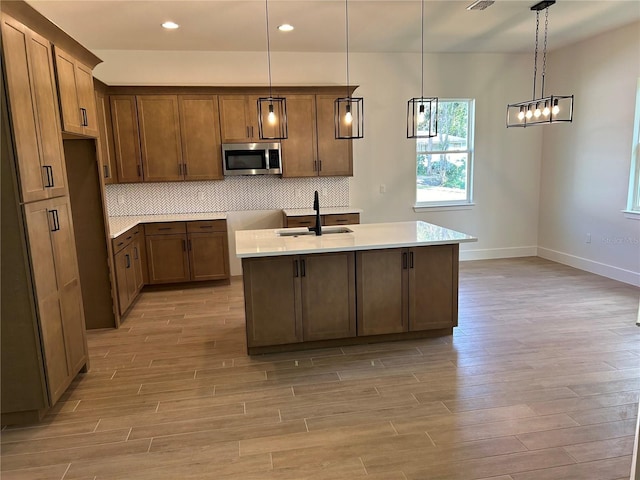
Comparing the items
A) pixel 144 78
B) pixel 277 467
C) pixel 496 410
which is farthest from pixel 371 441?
pixel 144 78

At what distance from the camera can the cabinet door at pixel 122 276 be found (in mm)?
4281

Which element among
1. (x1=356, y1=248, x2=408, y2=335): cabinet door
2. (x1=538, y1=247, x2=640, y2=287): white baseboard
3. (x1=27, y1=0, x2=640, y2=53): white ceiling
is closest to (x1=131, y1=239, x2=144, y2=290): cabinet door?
(x1=27, y1=0, x2=640, y2=53): white ceiling

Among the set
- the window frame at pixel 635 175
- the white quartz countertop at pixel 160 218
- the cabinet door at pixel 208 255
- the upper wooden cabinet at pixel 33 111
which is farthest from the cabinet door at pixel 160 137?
the window frame at pixel 635 175

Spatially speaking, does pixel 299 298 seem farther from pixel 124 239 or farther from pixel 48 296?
pixel 124 239

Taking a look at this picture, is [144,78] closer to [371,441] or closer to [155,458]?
[155,458]

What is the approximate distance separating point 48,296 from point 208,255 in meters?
2.77

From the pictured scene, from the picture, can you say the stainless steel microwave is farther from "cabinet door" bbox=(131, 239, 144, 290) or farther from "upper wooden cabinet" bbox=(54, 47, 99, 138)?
"upper wooden cabinet" bbox=(54, 47, 99, 138)

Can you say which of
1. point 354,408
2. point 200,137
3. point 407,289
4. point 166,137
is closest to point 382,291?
point 407,289

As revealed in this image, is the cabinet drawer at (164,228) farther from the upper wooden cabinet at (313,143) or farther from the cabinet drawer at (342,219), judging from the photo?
the cabinet drawer at (342,219)

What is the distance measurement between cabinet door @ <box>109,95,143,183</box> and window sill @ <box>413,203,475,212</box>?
12.6 ft

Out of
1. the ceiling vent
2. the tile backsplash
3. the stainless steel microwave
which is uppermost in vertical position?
the ceiling vent

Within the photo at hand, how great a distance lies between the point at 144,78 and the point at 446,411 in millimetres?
5155

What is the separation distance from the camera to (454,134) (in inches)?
255

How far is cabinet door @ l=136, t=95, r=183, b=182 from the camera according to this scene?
17.5 feet
